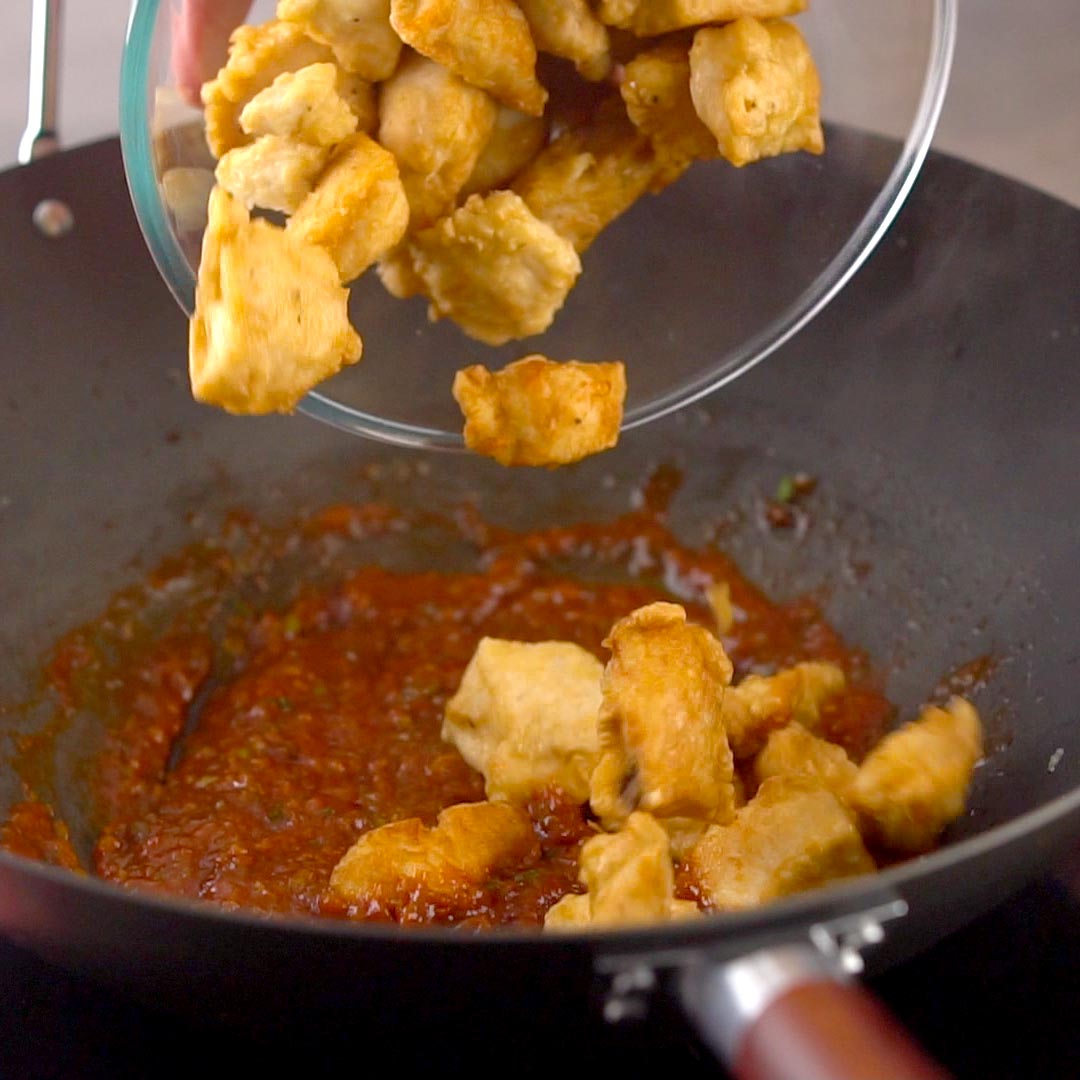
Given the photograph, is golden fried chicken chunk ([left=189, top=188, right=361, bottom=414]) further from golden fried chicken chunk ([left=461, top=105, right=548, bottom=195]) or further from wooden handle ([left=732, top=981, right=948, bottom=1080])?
wooden handle ([left=732, top=981, right=948, bottom=1080])

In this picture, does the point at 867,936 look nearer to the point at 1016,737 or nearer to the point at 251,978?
the point at 251,978

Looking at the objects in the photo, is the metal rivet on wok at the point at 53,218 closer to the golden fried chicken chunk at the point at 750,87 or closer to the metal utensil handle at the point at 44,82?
the metal utensil handle at the point at 44,82

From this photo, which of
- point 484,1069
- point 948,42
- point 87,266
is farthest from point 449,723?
point 948,42

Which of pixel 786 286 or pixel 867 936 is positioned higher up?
pixel 786 286

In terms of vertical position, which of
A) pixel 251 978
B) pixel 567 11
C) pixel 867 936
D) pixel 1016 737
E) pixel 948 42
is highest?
pixel 567 11

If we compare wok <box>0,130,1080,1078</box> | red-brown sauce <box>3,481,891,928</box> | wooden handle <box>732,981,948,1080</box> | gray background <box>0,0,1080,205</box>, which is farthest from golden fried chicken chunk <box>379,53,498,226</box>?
gray background <box>0,0,1080,205</box>

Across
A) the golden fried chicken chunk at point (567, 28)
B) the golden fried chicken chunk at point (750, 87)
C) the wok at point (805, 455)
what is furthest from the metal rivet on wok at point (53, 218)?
the golden fried chicken chunk at point (750, 87)

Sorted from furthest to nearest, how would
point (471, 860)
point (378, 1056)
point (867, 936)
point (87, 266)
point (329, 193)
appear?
1. point (87, 266)
2. point (471, 860)
3. point (329, 193)
4. point (378, 1056)
5. point (867, 936)
